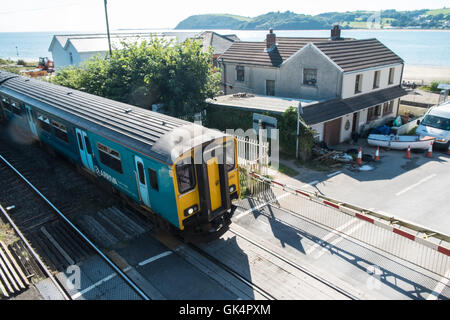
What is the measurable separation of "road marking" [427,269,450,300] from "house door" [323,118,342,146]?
1117 centimetres

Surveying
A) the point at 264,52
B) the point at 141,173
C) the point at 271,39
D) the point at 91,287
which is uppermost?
the point at 271,39

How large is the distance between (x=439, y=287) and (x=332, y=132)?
1219cm

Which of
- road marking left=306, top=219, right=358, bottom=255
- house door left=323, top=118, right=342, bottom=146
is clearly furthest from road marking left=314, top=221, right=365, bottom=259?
house door left=323, top=118, right=342, bottom=146

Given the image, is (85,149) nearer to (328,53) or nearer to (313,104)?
(313,104)

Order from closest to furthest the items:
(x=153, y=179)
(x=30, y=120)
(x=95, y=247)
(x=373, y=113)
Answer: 1. (x=153, y=179)
2. (x=95, y=247)
3. (x=30, y=120)
4. (x=373, y=113)

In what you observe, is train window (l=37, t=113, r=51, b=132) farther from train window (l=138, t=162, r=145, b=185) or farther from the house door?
A: the house door

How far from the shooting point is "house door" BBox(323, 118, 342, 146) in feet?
60.1

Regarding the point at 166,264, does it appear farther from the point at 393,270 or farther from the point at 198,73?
the point at 198,73

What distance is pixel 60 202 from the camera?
449 inches

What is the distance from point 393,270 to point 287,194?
16.3ft

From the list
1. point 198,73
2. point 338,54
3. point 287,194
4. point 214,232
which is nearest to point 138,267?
point 214,232

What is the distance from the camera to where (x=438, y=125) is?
62.5ft

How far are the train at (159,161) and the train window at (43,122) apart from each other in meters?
1.41

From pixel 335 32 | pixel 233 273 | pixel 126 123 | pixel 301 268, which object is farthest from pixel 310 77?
pixel 233 273
